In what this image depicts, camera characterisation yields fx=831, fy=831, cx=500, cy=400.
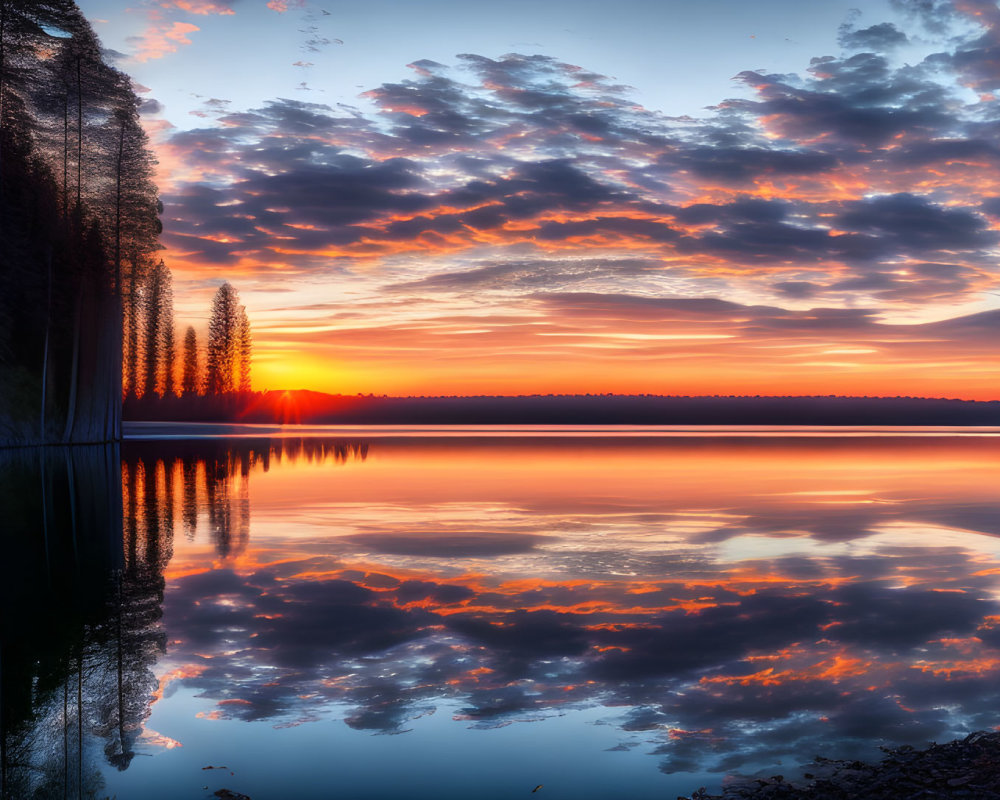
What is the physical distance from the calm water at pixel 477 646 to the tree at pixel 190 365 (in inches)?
5015

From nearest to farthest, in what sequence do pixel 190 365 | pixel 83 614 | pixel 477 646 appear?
pixel 477 646
pixel 83 614
pixel 190 365

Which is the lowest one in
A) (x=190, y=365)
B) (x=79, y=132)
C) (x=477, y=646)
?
(x=477, y=646)

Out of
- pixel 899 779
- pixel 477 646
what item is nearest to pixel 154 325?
pixel 477 646

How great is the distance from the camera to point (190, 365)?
14550 centimetres

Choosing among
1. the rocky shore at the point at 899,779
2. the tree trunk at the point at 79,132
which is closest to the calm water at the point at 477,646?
the rocky shore at the point at 899,779

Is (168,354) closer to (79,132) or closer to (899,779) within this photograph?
(79,132)

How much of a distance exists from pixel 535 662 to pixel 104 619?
20.7 ft

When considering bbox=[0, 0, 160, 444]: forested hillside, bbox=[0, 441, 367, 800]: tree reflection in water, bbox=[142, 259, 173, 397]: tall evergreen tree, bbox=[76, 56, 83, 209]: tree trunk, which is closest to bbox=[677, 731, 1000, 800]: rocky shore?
bbox=[0, 441, 367, 800]: tree reflection in water

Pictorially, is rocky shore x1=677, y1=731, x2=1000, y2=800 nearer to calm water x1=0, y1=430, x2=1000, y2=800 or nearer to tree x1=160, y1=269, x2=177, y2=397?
calm water x1=0, y1=430, x2=1000, y2=800

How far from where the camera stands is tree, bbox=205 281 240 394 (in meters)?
126

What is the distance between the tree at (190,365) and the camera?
144750 mm

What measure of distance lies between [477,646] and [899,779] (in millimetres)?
5357

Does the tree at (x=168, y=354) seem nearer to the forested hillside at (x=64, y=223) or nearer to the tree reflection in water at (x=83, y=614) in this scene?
the forested hillside at (x=64, y=223)

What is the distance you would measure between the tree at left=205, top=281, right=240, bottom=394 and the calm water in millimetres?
107382
